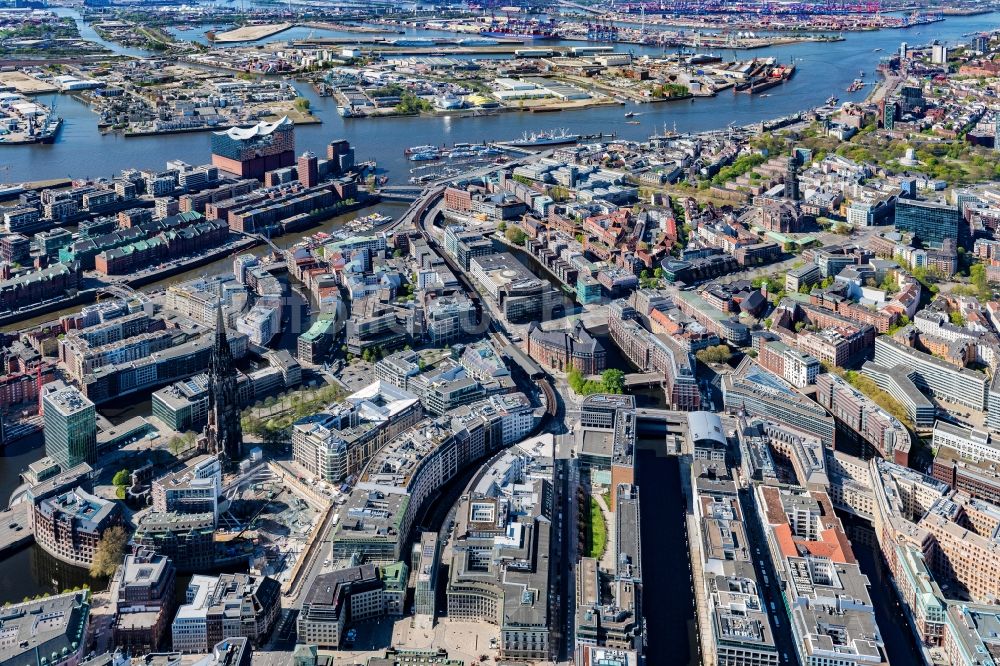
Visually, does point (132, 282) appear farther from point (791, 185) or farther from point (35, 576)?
point (791, 185)

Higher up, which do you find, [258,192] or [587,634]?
[258,192]

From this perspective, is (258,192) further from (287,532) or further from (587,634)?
(587,634)

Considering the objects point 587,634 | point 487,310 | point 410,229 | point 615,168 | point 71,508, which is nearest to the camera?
point 587,634

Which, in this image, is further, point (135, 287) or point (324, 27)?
point (324, 27)

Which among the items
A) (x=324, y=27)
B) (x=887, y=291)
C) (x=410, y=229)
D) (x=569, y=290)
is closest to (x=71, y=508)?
(x=569, y=290)

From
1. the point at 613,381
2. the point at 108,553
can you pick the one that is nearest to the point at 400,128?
the point at 613,381

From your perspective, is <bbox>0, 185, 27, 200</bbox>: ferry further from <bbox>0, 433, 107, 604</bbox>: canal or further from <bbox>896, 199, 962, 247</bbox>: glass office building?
<bbox>896, 199, 962, 247</bbox>: glass office building

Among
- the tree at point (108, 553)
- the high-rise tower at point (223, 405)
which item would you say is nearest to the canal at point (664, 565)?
the high-rise tower at point (223, 405)
